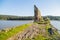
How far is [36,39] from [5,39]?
37.3 feet

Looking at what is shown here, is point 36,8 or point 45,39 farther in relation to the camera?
point 36,8

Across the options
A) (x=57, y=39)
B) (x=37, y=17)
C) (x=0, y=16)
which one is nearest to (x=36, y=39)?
(x=57, y=39)

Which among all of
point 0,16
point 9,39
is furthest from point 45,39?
point 0,16

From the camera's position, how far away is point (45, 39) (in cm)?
2600

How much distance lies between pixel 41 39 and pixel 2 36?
11.7m

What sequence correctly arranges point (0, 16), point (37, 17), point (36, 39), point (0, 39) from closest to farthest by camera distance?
point (0, 39) → point (36, 39) → point (37, 17) → point (0, 16)

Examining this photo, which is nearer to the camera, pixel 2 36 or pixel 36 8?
pixel 2 36

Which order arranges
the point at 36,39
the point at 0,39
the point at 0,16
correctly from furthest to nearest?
the point at 0,16 < the point at 36,39 < the point at 0,39

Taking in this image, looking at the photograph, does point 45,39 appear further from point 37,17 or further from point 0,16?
point 0,16

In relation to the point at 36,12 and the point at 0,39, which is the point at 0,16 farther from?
the point at 0,39

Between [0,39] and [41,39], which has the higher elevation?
[0,39]

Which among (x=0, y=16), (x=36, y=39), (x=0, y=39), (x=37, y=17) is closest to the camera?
(x=0, y=39)

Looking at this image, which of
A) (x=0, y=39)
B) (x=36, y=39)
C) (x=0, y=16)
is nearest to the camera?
(x=0, y=39)

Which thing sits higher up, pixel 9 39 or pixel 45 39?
pixel 9 39
